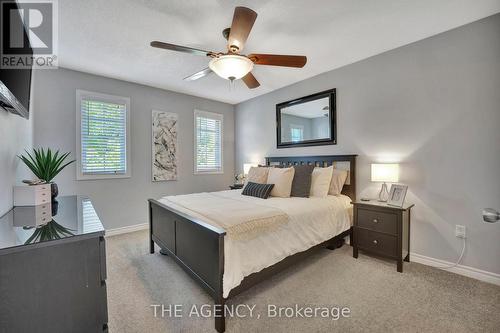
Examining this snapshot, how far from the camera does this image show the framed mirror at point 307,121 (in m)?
3.65

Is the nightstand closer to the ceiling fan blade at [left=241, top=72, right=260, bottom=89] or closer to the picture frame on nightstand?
the picture frame on nightstand

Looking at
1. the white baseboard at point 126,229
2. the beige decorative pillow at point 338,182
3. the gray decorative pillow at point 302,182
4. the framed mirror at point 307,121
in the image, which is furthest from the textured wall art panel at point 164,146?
the beige decorative pillow at point 338,182

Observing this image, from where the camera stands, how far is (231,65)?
2.07 meters

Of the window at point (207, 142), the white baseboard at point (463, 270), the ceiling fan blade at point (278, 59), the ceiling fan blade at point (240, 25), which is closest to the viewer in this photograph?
the ceiling fan blade at point (240, 25)

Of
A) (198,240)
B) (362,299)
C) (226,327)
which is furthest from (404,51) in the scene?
(226,327)

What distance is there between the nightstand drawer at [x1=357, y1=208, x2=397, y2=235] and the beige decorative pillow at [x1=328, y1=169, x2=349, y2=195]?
53 centimetres

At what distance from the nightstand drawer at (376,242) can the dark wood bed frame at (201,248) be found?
0.29 meters

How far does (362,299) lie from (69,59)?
4620 mm

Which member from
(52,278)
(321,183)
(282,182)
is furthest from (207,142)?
(52,278)

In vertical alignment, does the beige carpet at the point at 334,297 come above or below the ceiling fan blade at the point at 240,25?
below

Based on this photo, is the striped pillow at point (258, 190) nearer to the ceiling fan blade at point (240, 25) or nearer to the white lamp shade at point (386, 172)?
the white lamp shade at point (386, 172)

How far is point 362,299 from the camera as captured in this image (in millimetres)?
2035

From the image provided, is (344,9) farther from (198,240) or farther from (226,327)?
(226,327)

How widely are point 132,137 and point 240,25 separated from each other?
3131 mm
